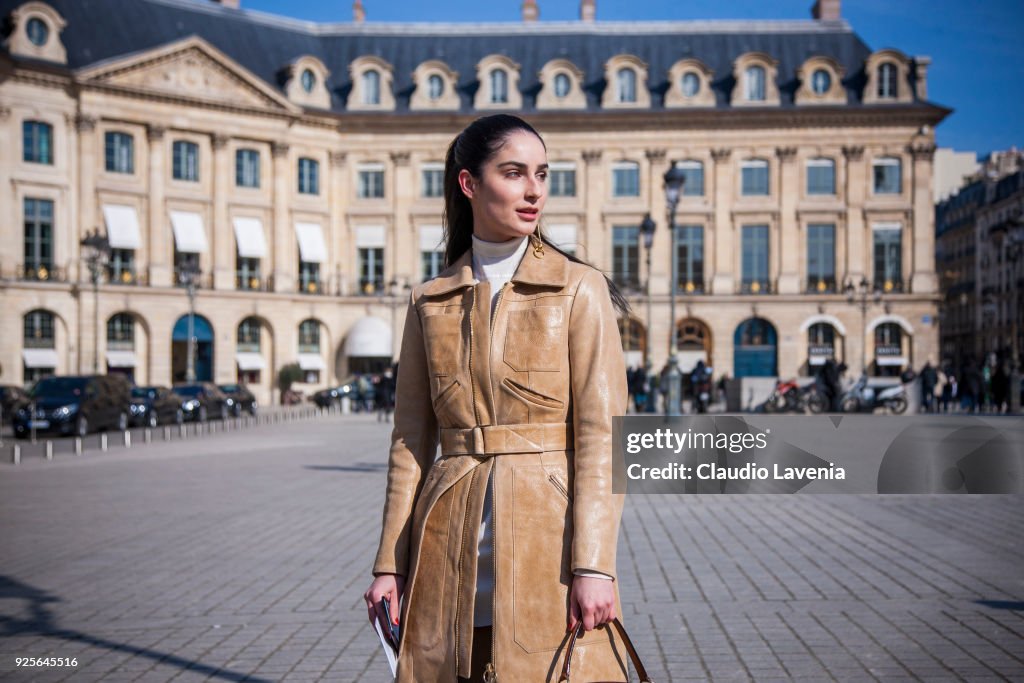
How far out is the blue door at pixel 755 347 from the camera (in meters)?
58.2

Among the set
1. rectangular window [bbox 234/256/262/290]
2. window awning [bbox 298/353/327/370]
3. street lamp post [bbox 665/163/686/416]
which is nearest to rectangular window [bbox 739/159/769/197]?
window awning [bbox 298/353/327/370]

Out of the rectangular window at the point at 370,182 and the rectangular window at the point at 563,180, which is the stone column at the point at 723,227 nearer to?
the rectangular window at the point at 563,180

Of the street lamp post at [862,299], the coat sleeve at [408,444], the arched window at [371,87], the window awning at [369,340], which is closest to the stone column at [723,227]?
the street lamp post at [862,299]

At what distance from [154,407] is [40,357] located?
19434 mm

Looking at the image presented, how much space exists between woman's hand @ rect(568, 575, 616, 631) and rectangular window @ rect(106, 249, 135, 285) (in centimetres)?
5317

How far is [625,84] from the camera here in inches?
2345

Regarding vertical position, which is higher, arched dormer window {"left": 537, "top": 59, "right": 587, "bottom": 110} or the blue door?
arched dormer window {"left": 537, "top": 59, "right": 587, "bottom": 110}

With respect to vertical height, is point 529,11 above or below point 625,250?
above

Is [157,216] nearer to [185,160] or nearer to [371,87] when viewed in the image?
[185,160]

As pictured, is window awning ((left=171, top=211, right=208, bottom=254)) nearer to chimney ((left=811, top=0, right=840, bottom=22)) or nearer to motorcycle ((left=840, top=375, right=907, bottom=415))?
motorcycle ((left=840, top=375, right=907, bottom=415))

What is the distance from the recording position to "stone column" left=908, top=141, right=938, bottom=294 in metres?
57.4

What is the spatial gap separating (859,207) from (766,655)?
5562 centimetres

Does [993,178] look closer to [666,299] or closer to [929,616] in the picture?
[666,299]

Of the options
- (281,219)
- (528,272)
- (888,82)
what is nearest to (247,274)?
(281,219)
